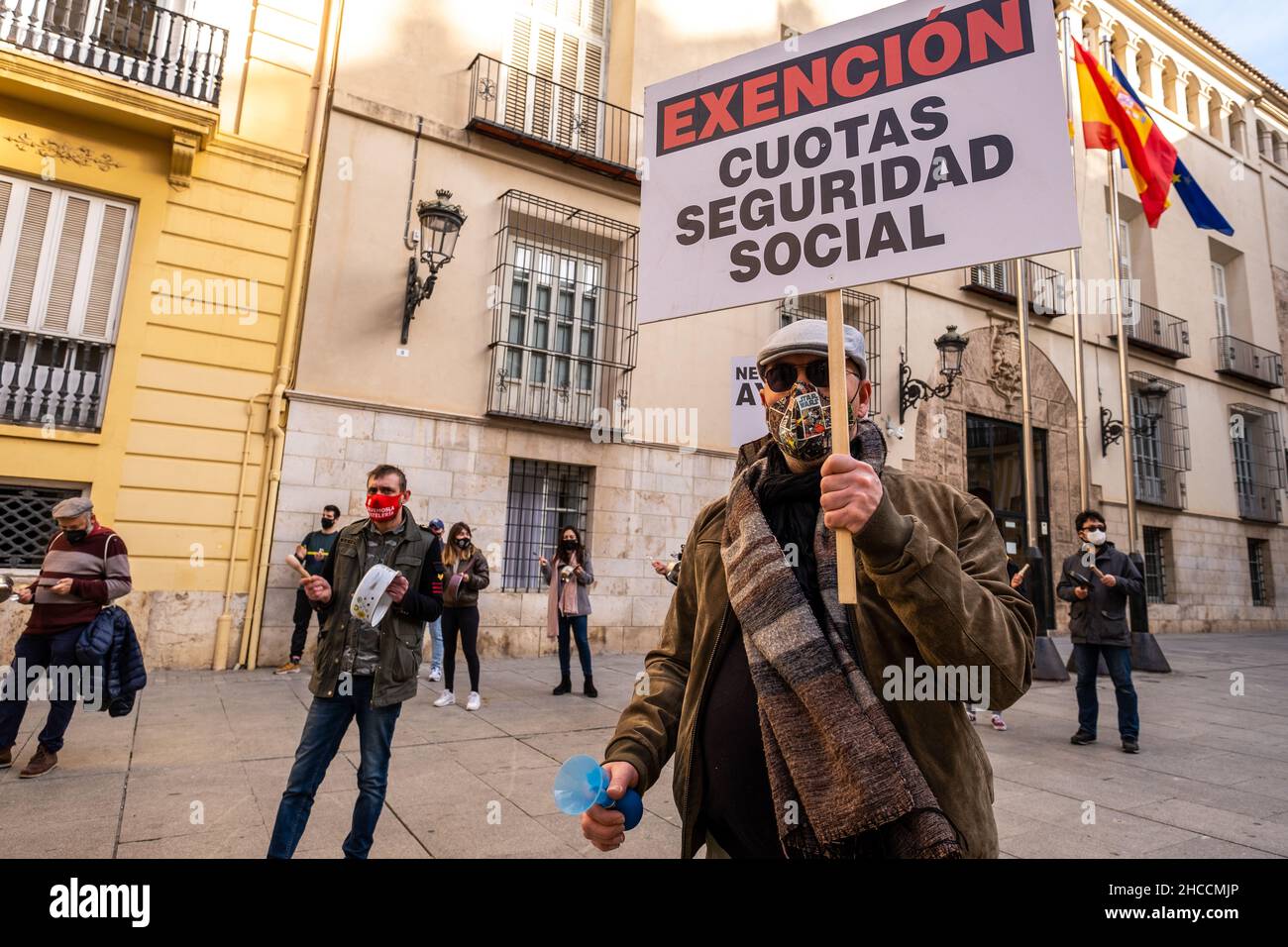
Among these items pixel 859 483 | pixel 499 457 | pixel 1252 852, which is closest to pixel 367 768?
pixel 859 483

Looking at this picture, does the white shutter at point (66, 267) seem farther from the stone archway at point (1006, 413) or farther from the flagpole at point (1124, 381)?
the flagpole at point (1124, 381)

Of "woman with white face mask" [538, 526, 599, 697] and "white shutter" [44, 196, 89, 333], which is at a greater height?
"white shutter" [44, 196, 89, 333]

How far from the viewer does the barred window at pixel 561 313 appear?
10875 mm

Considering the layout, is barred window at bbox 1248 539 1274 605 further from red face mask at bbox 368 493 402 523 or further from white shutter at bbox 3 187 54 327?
white shutter at bbox 3 187 54 327

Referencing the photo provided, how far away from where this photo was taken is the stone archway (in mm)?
14789

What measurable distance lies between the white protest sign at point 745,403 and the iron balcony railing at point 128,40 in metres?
7.88

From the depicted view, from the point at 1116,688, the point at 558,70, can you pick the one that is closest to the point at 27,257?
the point at 558,70

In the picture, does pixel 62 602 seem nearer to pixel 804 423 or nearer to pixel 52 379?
pixel 52 379

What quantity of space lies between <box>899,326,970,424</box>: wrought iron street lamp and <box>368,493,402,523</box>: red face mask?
12068 mm

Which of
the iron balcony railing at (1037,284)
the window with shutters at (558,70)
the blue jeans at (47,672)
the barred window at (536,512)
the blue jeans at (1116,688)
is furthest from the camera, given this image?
the iron balcony railing at (1037,284)

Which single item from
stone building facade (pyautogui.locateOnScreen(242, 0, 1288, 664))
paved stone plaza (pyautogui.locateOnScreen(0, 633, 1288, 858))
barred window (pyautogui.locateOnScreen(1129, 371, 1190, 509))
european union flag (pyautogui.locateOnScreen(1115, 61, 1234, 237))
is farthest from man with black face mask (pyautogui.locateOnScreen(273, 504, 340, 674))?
barred window (pyautogui.locateOnScreen(1129, 371, 1190, 509))

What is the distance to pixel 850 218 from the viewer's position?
170cm

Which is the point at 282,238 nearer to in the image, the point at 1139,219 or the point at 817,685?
the point at 817,685

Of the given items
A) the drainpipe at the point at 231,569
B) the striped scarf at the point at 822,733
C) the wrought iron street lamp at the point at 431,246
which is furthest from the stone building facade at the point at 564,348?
the striped scarf at the point at 822,733
